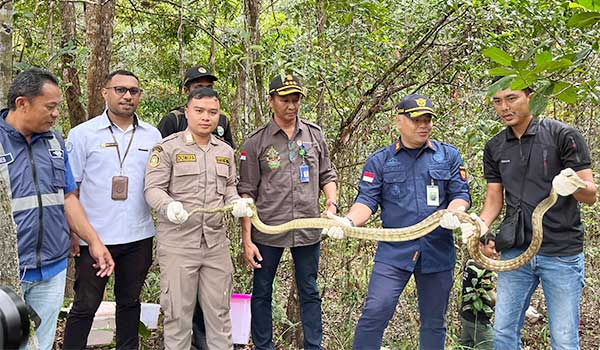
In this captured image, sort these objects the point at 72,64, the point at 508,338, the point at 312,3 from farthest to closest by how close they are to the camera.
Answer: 1. the point at 312,3
2. the point at 72,64
3. the point at 508,338

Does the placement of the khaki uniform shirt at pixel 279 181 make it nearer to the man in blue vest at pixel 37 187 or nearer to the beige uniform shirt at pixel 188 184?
the beige uniform shirt at pixel 188 184

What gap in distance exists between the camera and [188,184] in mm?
3510

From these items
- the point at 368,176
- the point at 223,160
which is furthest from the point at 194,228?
the point at 368,176

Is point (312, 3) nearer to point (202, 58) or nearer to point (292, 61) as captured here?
point (292, 61)

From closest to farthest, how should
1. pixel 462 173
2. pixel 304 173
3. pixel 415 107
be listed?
pixel 415 107 → pixel 462 173 → pixel 304 173

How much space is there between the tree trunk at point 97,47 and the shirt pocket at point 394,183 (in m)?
2.68

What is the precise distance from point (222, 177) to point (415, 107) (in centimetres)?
136

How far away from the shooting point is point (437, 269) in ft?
11.2

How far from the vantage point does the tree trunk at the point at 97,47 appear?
4605 millimetres

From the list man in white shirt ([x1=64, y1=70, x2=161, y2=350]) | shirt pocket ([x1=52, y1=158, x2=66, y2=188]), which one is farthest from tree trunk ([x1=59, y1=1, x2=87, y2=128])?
shirt pocket ([x1=52, y1=158, x2=66, y2=188])

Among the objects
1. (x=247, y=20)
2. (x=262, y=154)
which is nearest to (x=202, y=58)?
(x=247, y=20)

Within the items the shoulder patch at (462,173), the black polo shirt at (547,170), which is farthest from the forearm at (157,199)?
the black polo shirt at (547,170)

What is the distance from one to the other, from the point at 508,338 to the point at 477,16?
268 cm

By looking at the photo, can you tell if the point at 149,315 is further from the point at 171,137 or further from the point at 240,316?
the point at 171,137
